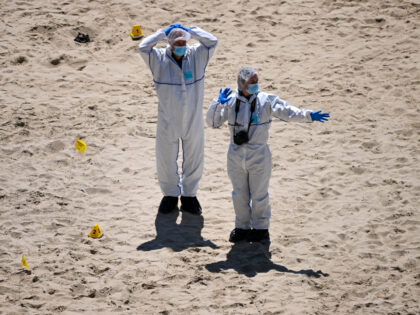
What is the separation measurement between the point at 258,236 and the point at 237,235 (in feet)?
0.78

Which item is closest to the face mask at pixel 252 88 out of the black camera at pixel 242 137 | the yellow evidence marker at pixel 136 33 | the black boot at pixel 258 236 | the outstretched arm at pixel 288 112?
the outstretched arm at pixel 288 112

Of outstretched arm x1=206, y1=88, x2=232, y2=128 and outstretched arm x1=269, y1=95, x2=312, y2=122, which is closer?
outstretched arm x1=269, y1=95, x2=312, y2=122

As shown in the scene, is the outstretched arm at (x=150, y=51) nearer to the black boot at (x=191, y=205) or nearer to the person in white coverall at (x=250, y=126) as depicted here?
the person in white coverall at (x=250, y=126)

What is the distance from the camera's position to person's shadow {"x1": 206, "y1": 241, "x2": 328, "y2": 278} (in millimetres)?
7489

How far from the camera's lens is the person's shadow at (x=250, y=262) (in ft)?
24.6

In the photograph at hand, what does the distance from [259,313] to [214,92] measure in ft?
17.6

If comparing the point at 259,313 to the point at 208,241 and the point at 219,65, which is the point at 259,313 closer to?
the point at 208,241

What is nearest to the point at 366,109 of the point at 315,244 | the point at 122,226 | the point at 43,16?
the point at 315,244

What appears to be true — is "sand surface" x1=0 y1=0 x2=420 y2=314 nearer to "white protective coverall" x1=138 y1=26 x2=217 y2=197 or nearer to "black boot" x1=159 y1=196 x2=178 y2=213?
"black boot" x1=159 y1=196 x2=178 y2=213

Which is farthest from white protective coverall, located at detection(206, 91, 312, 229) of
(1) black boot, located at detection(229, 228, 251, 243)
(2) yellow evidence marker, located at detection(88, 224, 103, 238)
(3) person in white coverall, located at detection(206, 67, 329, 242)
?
(2) yellow evidence marker, located at detection(88, 224, 103, 238)

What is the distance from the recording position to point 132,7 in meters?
13.8

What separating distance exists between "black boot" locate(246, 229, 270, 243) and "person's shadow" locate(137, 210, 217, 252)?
1.36 feet

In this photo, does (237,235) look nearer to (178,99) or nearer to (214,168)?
(178,99)

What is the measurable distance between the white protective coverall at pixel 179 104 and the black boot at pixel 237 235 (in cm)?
87
